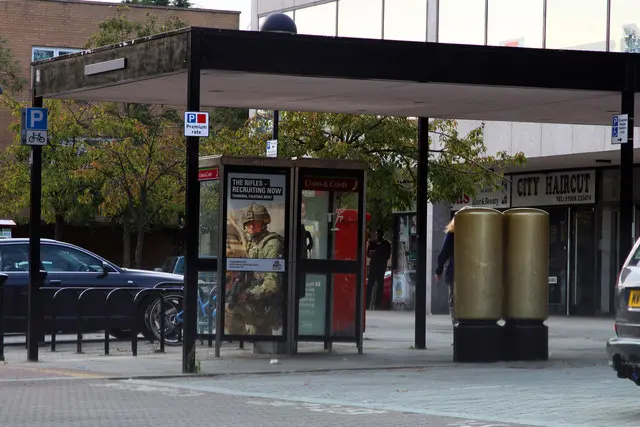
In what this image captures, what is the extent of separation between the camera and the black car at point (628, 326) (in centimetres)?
978

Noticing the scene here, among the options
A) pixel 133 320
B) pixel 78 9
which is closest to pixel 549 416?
pixel 133 320

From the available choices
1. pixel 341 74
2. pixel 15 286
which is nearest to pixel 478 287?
pixel 341 74

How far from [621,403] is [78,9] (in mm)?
38908

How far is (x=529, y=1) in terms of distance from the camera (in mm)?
27609

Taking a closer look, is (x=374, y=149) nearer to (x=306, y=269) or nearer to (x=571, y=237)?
(x=306, y=269)

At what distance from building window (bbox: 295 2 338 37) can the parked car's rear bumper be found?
23543mm

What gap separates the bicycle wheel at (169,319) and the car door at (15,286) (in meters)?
1.81

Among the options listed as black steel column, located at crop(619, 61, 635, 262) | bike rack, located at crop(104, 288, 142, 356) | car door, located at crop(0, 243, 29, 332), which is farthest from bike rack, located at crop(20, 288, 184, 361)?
black steel column, located at crop(619, 61, 635, 262)

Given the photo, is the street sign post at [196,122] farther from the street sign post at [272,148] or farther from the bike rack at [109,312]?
the street sign post at [272,148]

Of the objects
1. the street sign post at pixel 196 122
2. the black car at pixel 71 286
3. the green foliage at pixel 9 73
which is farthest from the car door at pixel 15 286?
the green foliage at pixel 9 73

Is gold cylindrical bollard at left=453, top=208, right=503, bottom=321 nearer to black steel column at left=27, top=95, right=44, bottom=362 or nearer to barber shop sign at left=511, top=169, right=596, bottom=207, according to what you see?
black steel column at left=27, top=95, right=44, bottom=362

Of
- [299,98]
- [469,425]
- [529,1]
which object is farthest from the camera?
[529,1]

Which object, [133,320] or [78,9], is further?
[78,9]

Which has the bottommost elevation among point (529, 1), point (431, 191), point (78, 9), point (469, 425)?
point (469, 425)
